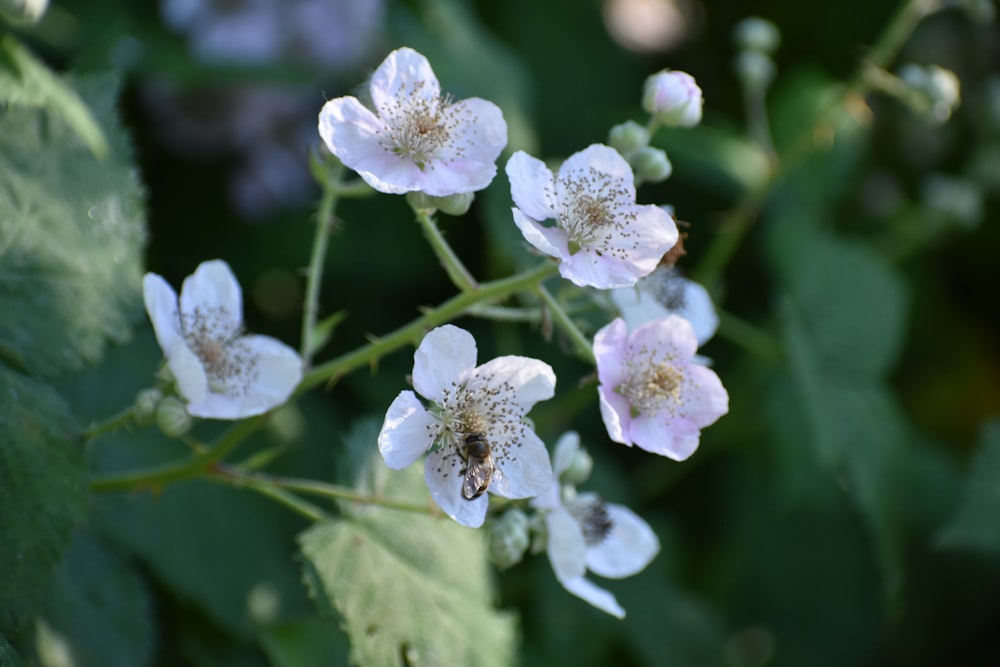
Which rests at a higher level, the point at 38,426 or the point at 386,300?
the point at 38,426

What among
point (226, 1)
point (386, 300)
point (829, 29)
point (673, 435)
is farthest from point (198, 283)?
point (829, 29)

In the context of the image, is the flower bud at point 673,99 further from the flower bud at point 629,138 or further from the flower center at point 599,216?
the flower center at point 599,216

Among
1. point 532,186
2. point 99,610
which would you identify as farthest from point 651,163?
point 99,610

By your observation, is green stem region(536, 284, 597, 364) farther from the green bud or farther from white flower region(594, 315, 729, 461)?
the green bud

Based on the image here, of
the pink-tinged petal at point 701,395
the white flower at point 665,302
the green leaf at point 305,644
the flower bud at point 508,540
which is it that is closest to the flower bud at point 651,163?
the white flower at point 665,302

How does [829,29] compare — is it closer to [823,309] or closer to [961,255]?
[961,255]

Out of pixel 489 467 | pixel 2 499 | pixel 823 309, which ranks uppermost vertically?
pixel 489 467
